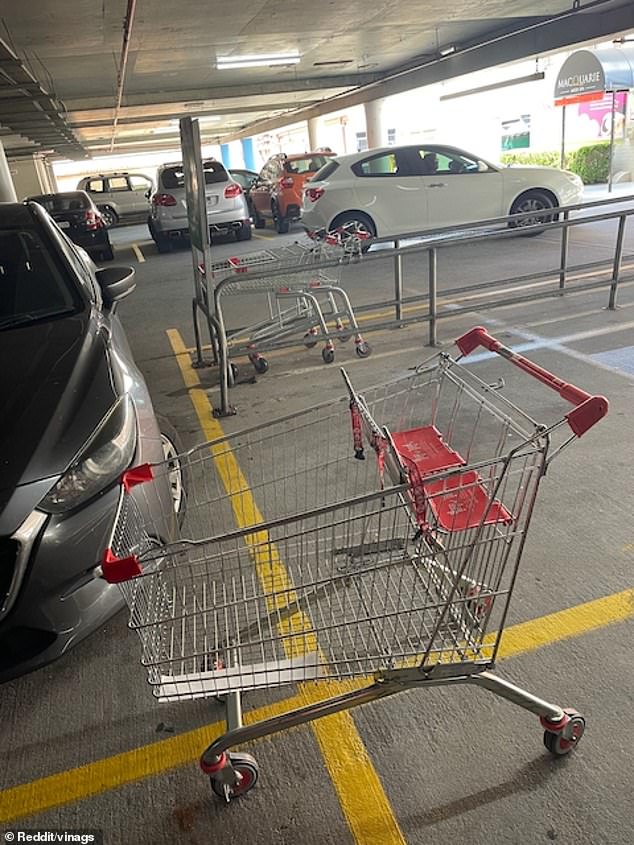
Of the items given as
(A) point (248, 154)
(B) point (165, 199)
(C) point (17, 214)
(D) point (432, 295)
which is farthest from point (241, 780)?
(A) point (248, 154)

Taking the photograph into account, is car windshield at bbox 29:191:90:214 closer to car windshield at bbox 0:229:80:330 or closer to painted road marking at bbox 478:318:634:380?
painted road marking at bbox 478:318:634:380

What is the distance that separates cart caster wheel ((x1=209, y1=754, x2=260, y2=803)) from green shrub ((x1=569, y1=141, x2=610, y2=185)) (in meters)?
22.8

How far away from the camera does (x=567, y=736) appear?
2.07 metres

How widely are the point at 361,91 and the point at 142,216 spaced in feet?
27.4

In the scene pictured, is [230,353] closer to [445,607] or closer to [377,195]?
[445,607]

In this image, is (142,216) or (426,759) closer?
(426,759)

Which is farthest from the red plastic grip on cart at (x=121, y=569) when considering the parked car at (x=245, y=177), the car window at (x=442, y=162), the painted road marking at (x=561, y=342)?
the parked car at (x=245, y=177)

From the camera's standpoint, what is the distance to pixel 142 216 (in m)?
22.8

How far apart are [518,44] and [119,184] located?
13.8 meters

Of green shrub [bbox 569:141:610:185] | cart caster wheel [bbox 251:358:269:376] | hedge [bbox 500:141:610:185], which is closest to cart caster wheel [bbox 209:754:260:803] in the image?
cart caster wheel [bbox 251:358:269:376]

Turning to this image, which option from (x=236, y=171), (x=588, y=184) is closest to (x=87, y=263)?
(x=236, y=171)

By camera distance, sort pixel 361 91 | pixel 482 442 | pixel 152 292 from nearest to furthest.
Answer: pixel 482 442, pixel 152 292, pixel 361 91

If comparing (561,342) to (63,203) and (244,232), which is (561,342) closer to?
(244,232)

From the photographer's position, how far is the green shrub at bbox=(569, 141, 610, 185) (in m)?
21.0
